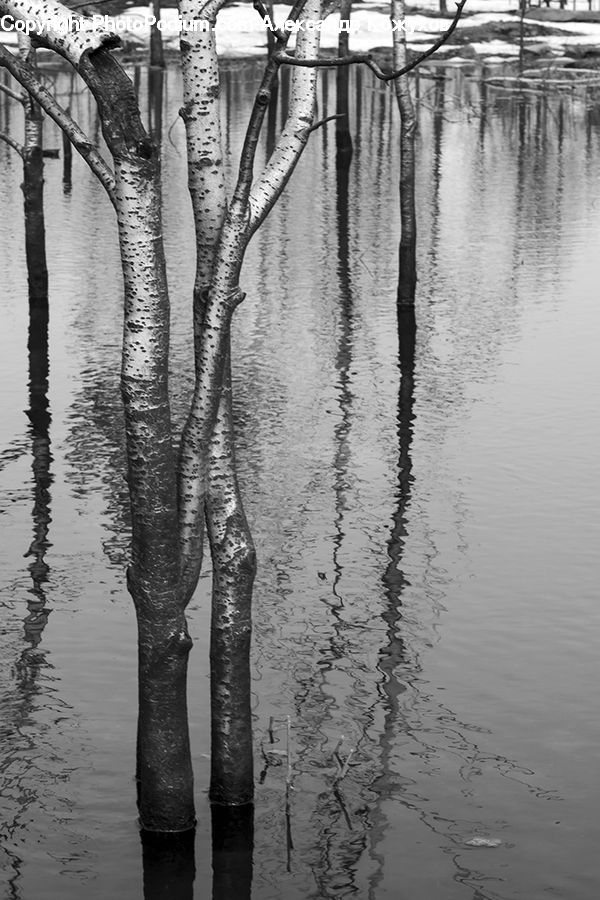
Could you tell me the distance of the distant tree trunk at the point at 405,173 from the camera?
64.4 feet

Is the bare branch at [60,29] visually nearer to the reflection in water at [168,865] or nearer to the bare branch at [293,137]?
the bare branch at [293,137]

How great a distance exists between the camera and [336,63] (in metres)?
7.00

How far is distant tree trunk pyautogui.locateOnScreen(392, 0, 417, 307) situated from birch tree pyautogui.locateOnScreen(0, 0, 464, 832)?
11748mm

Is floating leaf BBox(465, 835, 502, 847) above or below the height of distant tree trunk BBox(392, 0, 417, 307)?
below

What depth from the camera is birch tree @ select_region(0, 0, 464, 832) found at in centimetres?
664

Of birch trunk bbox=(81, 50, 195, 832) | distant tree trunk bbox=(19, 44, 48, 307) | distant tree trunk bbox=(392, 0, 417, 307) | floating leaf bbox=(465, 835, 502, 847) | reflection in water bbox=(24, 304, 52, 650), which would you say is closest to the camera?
birch trunk bbox=(81, 50, 195, 832)

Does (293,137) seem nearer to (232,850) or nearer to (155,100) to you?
(232,850)

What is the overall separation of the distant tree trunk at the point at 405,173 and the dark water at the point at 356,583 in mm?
535

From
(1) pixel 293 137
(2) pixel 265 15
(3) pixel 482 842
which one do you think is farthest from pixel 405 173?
(3) pixel 482 842

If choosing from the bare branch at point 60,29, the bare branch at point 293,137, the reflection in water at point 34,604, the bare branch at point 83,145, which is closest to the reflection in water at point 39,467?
the reflection in water at point 34,604

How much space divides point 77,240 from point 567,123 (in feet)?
76.1

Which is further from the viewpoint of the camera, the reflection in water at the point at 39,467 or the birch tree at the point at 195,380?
the reflection in water at the point at 39,467

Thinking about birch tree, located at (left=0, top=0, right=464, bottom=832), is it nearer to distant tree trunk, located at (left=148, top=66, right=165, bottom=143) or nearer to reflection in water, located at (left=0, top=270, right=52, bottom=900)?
reflection in water, located at (left=0, top=270, right=52, bottom=900)

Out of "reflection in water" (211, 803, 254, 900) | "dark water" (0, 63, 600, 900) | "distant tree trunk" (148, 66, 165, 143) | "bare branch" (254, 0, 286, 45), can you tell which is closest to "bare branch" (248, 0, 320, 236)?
"bare branch" (254, 0, 286, 45)
